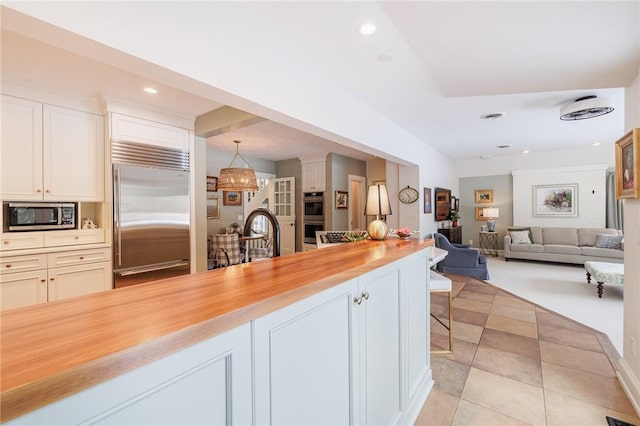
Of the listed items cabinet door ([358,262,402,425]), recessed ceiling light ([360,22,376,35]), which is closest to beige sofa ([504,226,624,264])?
cabinet door ([358,262,402,425])

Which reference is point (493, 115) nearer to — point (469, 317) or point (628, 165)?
point (628, 165)

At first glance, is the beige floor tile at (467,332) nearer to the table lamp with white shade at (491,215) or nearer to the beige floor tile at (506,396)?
the beige floor tile at (506,396)

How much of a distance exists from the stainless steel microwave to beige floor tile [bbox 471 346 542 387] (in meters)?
4.11

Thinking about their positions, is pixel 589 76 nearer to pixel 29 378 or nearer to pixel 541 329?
pixel 541 329

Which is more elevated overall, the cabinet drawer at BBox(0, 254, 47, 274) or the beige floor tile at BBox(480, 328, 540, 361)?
the cabinet drawer at BBox(0, 254, 47, 274)

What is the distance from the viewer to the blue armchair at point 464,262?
514 cm

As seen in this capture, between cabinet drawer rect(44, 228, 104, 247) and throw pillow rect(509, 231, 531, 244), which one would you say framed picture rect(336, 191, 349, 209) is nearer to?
throw pillow rect(509, 231, 531, 244)

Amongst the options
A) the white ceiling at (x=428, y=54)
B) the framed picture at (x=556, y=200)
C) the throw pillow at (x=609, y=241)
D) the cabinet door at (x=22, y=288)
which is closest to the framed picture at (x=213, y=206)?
the white ceiling at (x=428, y=54)

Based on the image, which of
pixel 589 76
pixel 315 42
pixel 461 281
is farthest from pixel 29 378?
pixel 461 281

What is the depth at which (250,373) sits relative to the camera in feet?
2.59

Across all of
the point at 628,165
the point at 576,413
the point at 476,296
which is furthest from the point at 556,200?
the point at 576,413

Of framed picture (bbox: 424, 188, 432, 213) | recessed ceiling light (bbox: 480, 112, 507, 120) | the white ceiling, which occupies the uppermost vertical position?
recessed ceiling light (bbox: 480, 112, 507, 120)

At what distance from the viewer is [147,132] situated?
3.14 metres

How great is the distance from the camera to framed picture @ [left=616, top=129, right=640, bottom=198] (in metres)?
1.83
